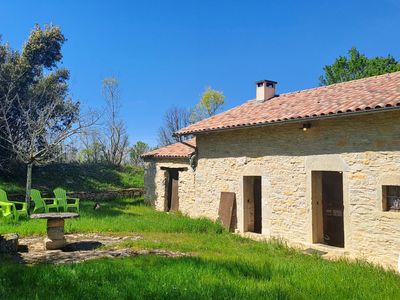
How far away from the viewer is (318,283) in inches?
205

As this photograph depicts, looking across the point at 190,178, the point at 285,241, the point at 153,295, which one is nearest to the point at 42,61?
the point at 190,178

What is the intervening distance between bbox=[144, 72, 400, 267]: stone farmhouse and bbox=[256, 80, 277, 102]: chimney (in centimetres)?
4

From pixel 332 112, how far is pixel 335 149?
0.97 metres

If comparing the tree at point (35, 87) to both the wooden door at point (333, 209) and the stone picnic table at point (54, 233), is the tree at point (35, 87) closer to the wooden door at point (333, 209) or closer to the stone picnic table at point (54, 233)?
the stone picnic table at point (54, 233)

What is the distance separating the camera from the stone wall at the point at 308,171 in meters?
7.40

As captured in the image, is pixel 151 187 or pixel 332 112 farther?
pixel 151 187

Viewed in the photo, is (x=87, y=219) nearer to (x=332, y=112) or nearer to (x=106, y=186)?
(x=332, y=112)

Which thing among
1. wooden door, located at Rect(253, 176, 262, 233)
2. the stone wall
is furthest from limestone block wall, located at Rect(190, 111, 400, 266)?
wooden door, located at Rect(253, 176, 262, 233)

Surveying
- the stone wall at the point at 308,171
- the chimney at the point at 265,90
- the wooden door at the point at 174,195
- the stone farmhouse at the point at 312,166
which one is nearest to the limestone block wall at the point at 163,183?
the stone farmhouse at the point at 312,166

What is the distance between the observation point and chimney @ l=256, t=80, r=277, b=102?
43.2 ft

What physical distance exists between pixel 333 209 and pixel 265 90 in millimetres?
5090

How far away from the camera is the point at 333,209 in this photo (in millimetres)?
10461

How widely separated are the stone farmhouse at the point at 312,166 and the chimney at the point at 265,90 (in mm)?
39

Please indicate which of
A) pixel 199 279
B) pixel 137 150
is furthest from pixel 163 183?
pixel 137 150
